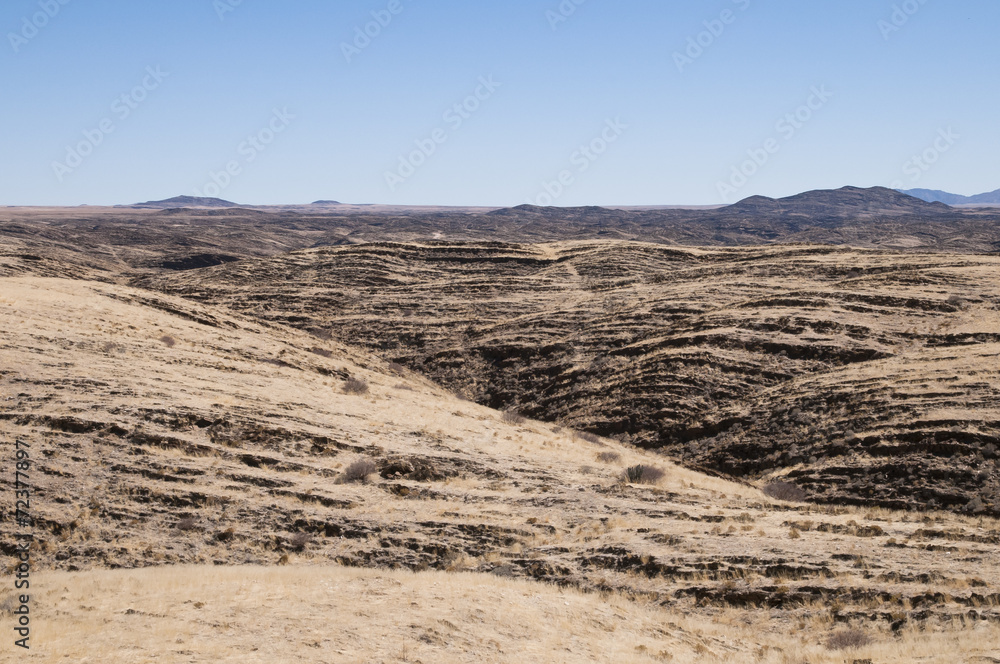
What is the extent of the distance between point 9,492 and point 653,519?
13079 mm

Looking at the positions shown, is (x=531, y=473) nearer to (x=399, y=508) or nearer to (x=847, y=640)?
(x=399, y=508)

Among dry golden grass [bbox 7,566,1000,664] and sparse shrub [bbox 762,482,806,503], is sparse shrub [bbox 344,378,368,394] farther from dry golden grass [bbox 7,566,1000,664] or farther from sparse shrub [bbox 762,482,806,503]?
sparse shrub [bbox 762,482,806,503]

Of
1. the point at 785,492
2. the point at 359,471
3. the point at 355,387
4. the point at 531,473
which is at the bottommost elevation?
the point at 785,492

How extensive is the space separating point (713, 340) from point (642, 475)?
13.7 metres

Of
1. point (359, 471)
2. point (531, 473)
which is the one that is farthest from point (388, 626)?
point (531, 473)

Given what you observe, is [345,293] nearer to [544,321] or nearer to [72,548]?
[544,321]

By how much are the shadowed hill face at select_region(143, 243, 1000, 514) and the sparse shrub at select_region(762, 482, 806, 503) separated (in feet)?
1.82

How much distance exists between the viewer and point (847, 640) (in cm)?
1095

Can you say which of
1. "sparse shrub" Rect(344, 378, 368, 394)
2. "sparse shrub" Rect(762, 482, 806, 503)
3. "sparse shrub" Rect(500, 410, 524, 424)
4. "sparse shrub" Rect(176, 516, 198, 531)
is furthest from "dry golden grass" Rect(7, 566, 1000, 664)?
"sparse shrub" Rect(500, 410, 524, 424)

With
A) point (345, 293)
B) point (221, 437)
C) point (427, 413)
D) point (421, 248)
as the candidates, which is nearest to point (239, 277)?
point (345, 293)

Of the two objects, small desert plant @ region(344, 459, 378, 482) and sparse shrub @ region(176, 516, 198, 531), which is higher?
small desert plant @ region(344, 459, 378, 482)

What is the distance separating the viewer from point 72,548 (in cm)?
1383

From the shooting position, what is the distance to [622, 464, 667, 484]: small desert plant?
19609mm

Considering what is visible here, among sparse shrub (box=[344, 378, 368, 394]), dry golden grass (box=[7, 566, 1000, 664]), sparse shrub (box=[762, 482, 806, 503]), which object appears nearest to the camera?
dry golden grass (box=[7, 566, 1000, 664])
